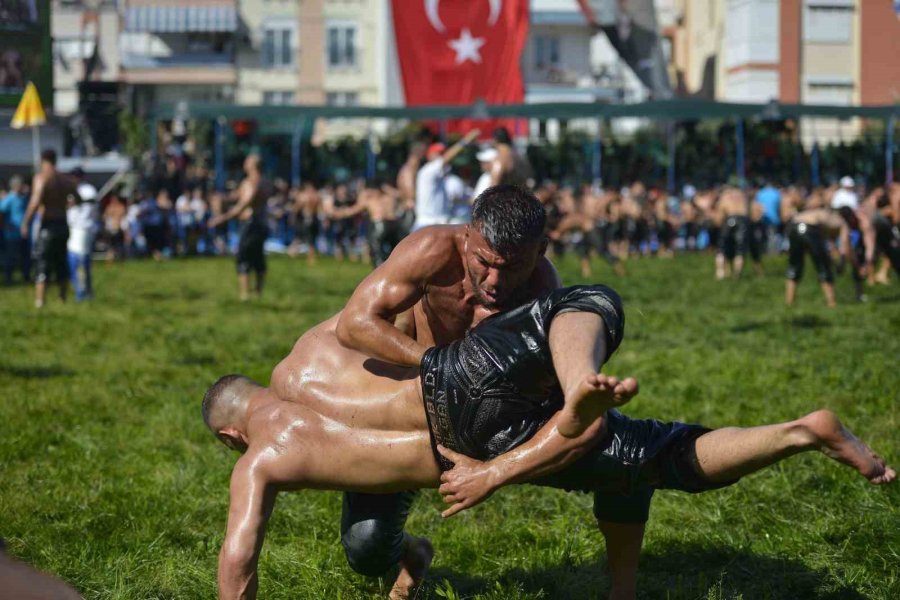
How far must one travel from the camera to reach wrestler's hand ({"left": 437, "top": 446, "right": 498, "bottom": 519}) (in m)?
3.34

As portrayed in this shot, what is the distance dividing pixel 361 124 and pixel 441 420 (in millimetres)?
49677

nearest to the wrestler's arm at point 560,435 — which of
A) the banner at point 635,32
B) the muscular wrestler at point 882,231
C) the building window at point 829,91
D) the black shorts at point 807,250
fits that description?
the black shorts at point 807,250

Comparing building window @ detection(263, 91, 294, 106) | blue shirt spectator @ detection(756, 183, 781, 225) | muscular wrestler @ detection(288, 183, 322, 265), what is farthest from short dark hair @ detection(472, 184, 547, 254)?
building window @ detection(263, 91, 294, 106)

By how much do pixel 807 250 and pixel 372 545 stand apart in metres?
12.9

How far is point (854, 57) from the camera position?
49.2 metres

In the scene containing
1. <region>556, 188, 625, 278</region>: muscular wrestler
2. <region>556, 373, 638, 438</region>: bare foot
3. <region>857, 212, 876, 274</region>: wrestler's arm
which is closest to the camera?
<region>556, 373, 638, 438</region>: bare foot

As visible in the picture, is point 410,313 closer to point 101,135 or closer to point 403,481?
point 403,481

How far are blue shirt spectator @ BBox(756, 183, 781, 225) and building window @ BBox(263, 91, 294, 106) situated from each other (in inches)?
1242

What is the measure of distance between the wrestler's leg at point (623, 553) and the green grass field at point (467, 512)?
0.31 m

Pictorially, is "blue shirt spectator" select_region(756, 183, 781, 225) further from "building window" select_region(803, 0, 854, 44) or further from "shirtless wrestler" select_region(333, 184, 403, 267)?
"building window" select_region(803, 0, 854, 44)

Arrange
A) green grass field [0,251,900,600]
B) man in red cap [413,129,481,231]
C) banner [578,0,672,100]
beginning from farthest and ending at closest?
banner [578,0,672,100]
man in red cap [413,129,481,231]
green grass field [0,251,900,600]

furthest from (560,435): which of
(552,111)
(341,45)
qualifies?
(341,45)

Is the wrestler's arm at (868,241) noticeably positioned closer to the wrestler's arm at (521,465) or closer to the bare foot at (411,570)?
the bare foot at (411,570)

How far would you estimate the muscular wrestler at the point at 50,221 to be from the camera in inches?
607
